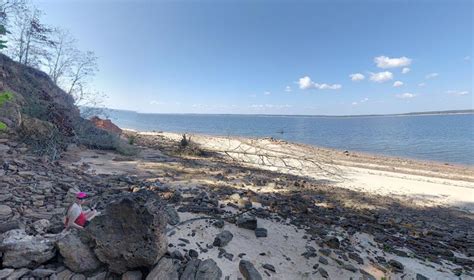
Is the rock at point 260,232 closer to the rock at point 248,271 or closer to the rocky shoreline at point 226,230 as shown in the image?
the rocky shoreline at point 226,230

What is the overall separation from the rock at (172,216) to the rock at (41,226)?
1923 mm

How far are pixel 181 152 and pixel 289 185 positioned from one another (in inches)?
284

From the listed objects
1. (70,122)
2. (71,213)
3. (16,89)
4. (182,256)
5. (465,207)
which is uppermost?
(16,89)

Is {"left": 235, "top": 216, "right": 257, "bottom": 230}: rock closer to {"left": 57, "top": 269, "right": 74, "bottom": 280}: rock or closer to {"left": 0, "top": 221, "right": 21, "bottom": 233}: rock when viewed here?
{"left": 57, "top": 269, "right": 74, "bottom": 280}: rock

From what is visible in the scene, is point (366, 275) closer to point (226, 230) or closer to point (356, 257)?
point (356, 257)

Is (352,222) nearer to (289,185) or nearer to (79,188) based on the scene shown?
(289,185)

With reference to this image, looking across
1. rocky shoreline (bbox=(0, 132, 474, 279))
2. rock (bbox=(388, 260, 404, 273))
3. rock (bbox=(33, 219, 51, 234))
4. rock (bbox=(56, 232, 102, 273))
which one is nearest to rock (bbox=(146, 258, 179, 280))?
rocky shoreline (bbox=(0, 132, 474, 279))

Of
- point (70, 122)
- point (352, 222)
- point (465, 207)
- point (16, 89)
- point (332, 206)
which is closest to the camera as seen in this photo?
point (352, 222)

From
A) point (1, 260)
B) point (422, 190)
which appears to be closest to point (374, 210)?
point (422, 190)

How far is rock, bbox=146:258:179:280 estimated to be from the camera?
12.0 feet

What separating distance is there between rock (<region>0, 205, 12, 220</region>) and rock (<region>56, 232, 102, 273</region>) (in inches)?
52.1

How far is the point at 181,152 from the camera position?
1494cm

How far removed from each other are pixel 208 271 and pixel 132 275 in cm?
108

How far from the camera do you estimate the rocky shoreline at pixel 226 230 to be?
3.70 metres
